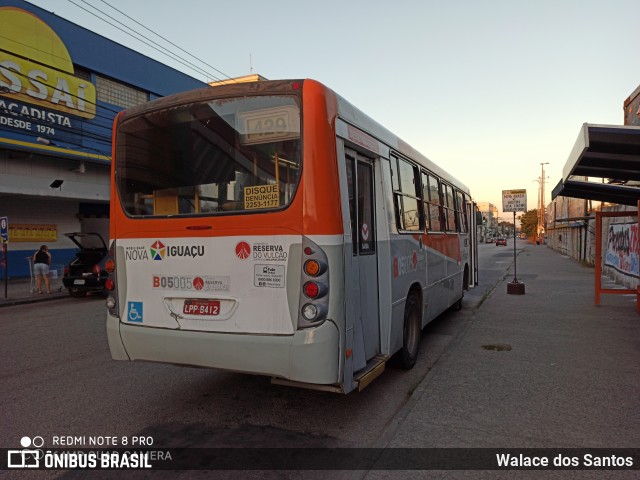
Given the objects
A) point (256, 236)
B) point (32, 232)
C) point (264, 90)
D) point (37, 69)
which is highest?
point (37, 69)

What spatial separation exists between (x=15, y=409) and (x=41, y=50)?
60.9 feet

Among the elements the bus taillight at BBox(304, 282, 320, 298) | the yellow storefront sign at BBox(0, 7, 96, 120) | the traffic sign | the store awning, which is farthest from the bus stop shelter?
the yellow storefront sign at BBox(0, 7, 96, 120)

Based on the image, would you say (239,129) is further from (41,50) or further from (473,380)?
(41,50)

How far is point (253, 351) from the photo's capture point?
12.2 ft

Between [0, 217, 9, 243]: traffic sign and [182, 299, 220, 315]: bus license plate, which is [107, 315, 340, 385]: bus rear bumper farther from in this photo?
[0, 217, 9, 243]: traffic sign

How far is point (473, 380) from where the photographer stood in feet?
17.6

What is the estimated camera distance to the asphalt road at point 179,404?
3.98m

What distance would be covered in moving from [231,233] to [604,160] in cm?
696

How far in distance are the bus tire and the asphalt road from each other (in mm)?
171

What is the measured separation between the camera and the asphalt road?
3.98m

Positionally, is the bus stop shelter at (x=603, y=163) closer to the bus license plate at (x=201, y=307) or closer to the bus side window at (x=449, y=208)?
the bus side window at (x=449, y=208)

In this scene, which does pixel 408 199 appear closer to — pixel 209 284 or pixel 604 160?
pixel 209 284

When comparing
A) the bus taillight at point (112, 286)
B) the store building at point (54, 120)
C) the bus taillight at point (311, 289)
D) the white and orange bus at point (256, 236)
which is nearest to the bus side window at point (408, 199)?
the white and orange bus at point (256, 236)

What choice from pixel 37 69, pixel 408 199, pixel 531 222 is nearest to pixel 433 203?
pixel 408 199
